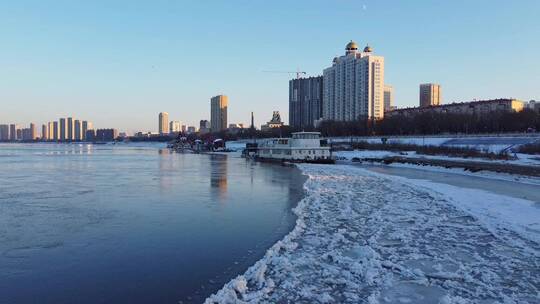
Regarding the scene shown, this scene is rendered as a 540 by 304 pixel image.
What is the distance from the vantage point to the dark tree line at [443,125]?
111137 mm

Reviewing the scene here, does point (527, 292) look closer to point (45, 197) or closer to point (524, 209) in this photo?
point (524, 209)

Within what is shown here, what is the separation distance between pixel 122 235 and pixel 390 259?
7500 millimetres

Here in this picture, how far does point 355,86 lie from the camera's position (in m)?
182

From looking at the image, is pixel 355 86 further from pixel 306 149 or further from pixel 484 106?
pixel 306 149

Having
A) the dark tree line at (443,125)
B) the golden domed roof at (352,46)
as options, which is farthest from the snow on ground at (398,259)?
the golden domed roof at (352,46)

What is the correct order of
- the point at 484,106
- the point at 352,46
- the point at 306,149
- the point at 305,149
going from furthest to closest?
the point at 352,46
the point at 484,106
the point at 305,149
the point at 306,149

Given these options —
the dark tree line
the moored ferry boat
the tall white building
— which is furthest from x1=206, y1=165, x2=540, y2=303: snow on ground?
the tall white building

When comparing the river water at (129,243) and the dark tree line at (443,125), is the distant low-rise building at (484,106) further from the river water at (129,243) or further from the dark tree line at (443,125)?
the river water at (129,243)

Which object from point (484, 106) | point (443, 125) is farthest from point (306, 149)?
point (484, 106)

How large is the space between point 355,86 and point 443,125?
6033cm

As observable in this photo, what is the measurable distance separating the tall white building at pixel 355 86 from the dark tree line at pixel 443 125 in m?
19.7

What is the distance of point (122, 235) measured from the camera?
1286 cm

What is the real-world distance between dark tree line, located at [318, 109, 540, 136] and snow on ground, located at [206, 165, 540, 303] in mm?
103730

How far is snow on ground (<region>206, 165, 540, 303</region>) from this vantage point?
26.0 ft
